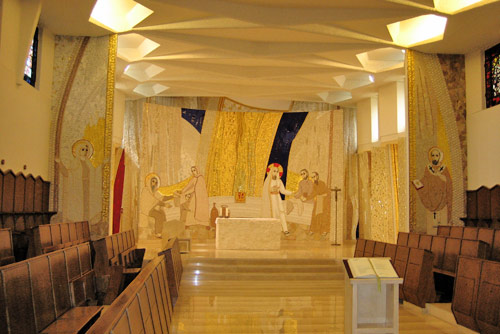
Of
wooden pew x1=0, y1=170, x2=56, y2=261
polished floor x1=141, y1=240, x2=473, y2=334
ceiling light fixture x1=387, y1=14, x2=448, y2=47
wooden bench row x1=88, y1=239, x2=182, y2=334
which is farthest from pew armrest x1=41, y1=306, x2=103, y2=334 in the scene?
ceiling light fixture x1=387, y1=14, x2=448, y2=47

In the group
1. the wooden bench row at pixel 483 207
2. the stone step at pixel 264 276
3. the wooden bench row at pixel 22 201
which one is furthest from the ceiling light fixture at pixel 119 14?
the wooden bench row at pixel 483 207

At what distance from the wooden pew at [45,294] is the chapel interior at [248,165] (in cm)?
2

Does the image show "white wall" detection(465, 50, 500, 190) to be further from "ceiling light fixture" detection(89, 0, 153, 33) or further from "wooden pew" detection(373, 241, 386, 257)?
"ceiling light fixture" detection(89, 0, 153, 33)

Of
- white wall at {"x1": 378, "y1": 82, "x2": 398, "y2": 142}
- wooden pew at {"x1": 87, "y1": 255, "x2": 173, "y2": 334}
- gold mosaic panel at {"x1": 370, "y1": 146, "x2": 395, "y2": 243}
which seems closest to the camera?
wooden pew at {"x1": 87, "y1": 255, "x2": 173, "y2": 334}

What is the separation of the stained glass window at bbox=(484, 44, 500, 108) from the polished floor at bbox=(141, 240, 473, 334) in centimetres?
401

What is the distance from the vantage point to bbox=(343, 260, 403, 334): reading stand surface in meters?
3.92

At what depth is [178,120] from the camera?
1312 cm

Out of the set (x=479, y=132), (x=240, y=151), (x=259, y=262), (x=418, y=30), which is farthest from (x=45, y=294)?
(x=240, y=151)

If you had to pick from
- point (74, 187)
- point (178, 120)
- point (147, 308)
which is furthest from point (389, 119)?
point (147, 308)

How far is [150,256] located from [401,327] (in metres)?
5.31

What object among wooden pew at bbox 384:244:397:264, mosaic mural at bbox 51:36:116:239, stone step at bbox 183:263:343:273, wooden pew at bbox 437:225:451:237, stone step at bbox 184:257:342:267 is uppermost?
mosaic mural at bbox 51:36:116:239

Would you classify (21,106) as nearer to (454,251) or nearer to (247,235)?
(247,235)

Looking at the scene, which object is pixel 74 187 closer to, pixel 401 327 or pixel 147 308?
pixel 401 327

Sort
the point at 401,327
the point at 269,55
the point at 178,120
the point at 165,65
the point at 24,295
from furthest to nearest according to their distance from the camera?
the point at 178,120 → the point at 165,65 → the point at 269,55 → the point at 401,327 → the point at 24,295
